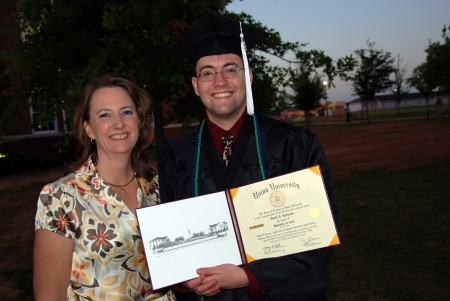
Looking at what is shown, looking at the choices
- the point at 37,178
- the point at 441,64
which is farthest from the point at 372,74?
the point at 37,178

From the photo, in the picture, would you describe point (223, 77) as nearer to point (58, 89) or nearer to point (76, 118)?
point (76, 118)

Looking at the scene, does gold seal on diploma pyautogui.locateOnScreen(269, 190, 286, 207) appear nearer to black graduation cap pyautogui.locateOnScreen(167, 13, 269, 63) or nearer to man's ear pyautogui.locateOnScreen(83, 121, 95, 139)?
black graduation cap pyautogui.locateOnScreen(167, 13, 269, 63)

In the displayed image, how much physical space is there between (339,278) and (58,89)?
4919mm

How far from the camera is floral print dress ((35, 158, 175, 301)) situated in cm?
209

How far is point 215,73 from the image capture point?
242cm

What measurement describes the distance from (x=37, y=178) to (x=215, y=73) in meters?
12.1

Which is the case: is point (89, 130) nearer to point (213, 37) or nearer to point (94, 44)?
point (213, 37)

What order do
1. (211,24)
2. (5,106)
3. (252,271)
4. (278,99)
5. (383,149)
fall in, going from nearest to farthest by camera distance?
(252,271) → (211,24) → (278,99) → (5,106) → (383,149)

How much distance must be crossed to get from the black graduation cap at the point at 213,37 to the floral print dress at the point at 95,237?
111 cm

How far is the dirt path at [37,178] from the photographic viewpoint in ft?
19.4

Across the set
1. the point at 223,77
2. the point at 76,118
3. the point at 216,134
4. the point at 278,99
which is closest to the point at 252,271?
the point at 216,134

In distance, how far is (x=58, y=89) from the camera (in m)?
6.16

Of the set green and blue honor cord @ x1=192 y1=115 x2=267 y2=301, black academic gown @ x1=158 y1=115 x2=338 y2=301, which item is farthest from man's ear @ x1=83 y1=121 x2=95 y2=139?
green and blue honor cord @ x1=192 y1=115 x2=267 y2=301

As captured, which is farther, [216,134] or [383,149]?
[383,149]
